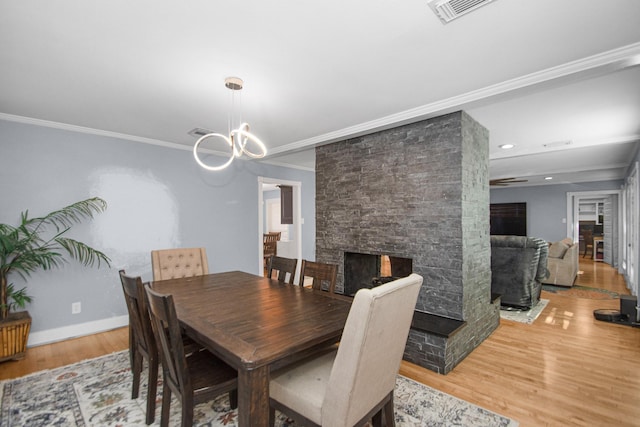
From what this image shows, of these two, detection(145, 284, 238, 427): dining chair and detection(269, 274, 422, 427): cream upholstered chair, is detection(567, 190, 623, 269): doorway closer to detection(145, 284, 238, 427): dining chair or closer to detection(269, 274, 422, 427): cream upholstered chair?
detection(269, 274, 422, 427): cream upholstered chair

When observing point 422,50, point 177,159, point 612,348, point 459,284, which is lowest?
point 612,348

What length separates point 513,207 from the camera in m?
8.79

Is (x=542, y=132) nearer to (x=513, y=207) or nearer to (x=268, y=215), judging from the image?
(x=513, y=207)

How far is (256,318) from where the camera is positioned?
66.9 inches

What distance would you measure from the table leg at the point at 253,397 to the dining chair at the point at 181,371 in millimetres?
352

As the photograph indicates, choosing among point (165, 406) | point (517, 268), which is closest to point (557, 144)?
point (517, 268)

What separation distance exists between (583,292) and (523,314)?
2119 mm

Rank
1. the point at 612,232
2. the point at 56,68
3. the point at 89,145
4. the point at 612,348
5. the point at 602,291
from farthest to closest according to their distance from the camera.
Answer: the point at 612,232 < the point at 602,291 < the point at 89,145 < the point at 612,348 < the point at 56,68

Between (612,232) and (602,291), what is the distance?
13.0ft

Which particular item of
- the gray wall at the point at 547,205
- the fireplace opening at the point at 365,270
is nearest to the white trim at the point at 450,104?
the fireplace opening at the point at 365,270

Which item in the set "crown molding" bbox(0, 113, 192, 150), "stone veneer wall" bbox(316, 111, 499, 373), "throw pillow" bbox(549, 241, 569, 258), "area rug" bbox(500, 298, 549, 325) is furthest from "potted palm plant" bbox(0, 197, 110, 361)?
"throw pillow" bbox(549, 241, 569, 258)

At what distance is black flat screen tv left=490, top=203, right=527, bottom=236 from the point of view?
→ 8.62 m

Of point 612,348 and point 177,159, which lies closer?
point 612,348

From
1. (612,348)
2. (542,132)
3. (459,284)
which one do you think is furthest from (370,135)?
(612,348)
